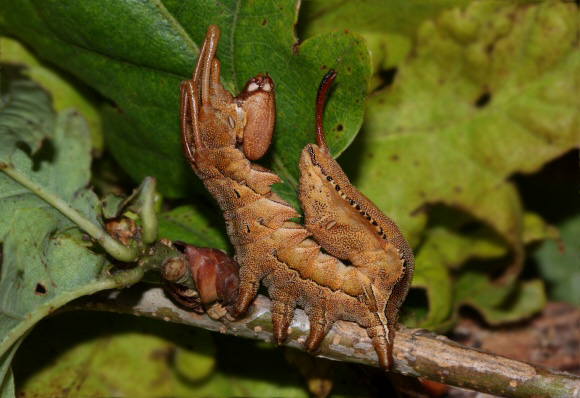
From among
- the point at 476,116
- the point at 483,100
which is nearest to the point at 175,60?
the point at 476,116

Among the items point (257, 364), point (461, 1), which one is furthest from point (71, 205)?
point (461, 1)

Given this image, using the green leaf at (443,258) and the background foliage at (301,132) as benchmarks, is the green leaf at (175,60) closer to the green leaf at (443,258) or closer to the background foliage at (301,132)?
the background foliage at (301,132)

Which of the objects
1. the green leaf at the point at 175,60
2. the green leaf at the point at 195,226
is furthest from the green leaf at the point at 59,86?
the green leaf at the point at 195,226

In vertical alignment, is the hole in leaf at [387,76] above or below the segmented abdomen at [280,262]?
above

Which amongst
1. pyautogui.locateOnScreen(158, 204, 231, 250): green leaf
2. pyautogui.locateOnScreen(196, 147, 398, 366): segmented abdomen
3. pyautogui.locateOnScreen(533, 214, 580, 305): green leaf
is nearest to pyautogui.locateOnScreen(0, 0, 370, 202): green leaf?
pyautogui.locateOnScreen(158, 204, 231, 250): green leaf

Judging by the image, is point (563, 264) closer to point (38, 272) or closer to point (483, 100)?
point (483, 100)

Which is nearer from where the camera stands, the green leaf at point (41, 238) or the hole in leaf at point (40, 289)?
the green leaf at point (41, 238)
